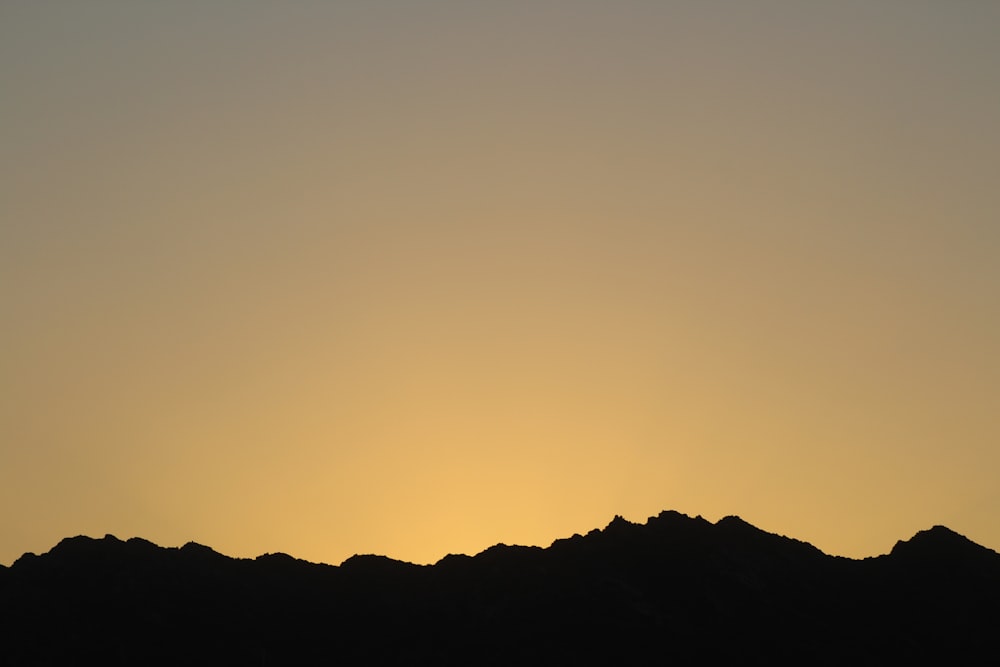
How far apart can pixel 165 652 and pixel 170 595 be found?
5.24 meters

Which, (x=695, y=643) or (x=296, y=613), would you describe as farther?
(x=296, y=613)

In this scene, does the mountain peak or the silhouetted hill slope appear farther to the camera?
the mountain peak

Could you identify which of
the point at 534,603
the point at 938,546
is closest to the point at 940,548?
the point at 938,546

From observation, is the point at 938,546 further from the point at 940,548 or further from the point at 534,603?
the point at 534,603

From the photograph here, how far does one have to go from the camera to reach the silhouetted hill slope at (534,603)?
253 ft

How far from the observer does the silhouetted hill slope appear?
77250 mm

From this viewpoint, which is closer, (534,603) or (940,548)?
(534,603)

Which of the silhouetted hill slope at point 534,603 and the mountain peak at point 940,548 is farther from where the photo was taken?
the mountain peak at point 940,548

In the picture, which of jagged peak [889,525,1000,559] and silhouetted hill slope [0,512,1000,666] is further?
jagged peak [889,525,1000,559]

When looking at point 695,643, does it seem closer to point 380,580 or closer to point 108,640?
point 380,580

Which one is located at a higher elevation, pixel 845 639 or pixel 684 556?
pixel 684 556

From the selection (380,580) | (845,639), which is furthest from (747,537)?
(380,580)

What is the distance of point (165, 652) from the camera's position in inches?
3046

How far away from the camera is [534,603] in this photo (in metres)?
80.4
